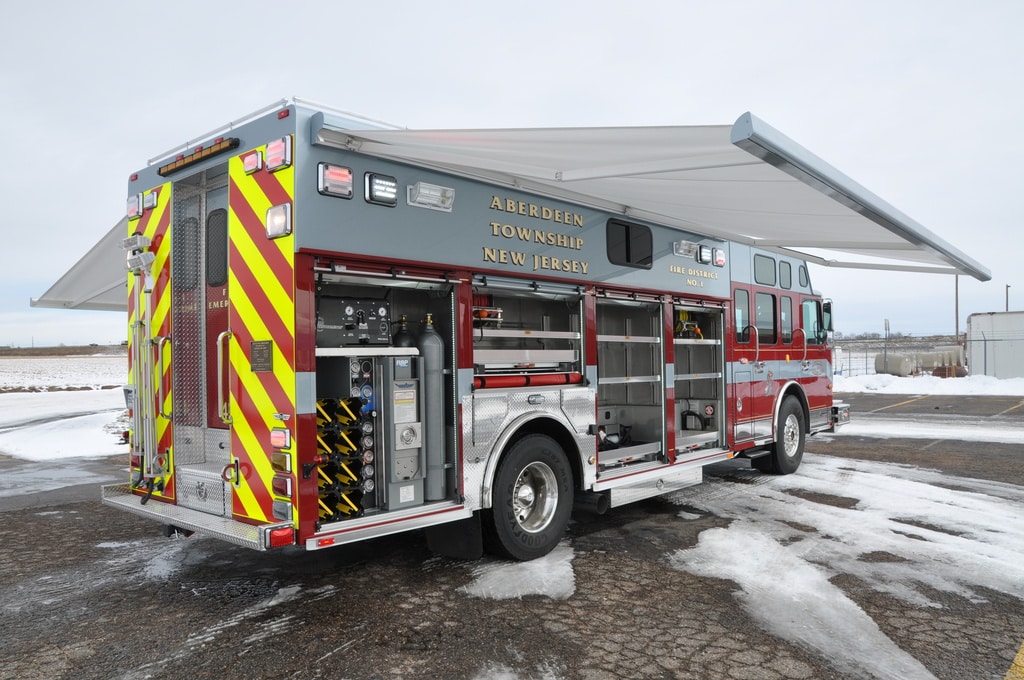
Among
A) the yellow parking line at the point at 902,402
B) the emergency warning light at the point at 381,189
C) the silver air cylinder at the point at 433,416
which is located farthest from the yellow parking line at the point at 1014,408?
the emergency warning light at the point at 381,189

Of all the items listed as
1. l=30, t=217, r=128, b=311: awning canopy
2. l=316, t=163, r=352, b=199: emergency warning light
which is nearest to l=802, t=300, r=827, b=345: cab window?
l=316, t=163, r=352, b=199: emergency warning light

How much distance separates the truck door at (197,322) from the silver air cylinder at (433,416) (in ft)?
4.52

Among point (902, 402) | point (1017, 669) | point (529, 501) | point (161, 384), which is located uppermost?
point (161, 384)

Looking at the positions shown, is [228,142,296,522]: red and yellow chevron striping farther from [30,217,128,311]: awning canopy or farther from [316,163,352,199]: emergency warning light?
[30,217,128,311]: awning canopy

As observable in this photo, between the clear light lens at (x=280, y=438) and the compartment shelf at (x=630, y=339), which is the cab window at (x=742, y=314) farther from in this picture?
the clear light lens at (x=280, y=438)

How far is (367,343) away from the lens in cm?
470

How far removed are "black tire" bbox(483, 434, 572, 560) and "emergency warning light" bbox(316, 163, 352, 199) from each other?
2190 mm

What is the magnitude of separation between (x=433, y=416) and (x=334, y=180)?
1654mm

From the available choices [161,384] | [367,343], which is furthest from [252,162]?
[161,384]

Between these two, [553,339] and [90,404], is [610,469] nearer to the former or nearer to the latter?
[553,339]

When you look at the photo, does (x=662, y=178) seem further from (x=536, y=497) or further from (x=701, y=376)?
(x=701, y=376)

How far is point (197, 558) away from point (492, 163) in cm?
378

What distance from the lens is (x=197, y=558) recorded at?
18.2ft

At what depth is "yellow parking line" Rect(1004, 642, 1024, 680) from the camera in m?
3.51
